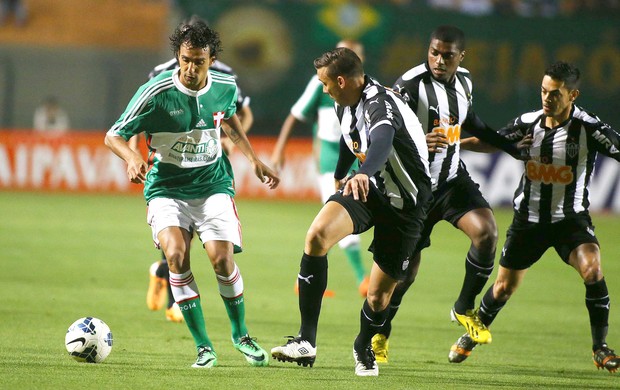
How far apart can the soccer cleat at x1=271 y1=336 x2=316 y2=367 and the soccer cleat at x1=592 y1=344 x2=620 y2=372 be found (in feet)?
6.76

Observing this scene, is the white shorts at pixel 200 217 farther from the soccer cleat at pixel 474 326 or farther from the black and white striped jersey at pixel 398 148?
the soccer cleat at pixel 474 326

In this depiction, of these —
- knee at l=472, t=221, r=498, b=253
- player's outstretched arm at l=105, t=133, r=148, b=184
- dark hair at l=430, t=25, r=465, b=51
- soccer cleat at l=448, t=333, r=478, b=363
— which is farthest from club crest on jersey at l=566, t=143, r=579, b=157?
player's outstretched arm at l=105, t=133, r=148, b=184

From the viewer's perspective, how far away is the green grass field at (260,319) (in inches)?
253

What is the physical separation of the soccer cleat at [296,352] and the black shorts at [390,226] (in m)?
0.69

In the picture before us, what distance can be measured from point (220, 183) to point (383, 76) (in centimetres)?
1441

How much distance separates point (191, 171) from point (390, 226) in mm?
1402

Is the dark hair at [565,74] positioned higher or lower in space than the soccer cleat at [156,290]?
higher

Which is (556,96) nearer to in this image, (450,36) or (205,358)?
(450,36)

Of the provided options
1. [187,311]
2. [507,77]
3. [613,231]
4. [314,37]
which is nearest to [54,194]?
[314,37]

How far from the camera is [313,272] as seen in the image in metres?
6.50

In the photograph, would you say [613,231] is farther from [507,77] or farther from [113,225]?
[113,225]

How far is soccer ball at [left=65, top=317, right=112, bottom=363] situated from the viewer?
6648mm

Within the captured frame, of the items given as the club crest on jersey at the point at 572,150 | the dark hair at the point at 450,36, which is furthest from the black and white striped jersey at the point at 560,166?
the dark hair at the point at 450,36

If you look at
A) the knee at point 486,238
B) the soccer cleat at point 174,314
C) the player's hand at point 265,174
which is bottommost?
the soccer cleat at point 174,314
